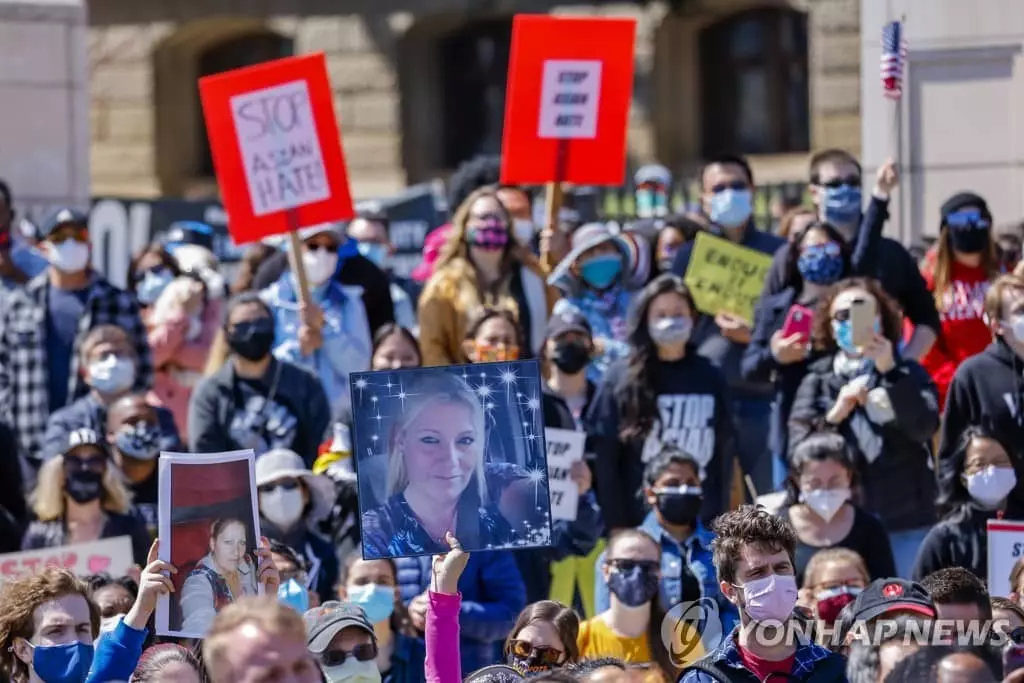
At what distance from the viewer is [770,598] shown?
5.80 metres

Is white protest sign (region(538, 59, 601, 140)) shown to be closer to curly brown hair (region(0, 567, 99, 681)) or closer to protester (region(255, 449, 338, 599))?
protester (region(255, 449, 338, 599))

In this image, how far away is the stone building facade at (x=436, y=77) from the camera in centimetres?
2248

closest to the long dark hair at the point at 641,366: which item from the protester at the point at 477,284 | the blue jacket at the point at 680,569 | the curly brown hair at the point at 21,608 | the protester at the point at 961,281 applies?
the protester at the point at 477,284

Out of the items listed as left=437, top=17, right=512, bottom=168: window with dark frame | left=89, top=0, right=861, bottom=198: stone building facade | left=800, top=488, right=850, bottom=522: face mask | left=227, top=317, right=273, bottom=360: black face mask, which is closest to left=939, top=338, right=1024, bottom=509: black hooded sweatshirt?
left=800, top=488, right=850, bottom=522: face mask

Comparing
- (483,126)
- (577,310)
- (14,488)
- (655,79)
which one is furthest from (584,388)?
(483,126)

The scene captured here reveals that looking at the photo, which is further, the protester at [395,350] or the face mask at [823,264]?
the face mask at [823,264]

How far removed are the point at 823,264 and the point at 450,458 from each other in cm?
340

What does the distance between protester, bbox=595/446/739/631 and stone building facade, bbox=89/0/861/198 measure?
13.8m

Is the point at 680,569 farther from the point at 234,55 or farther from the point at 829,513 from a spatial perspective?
the point at 234,55

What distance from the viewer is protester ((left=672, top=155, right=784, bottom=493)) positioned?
31.5ft

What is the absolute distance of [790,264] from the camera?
9344mm

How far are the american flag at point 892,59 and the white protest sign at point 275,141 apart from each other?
245 centimetres

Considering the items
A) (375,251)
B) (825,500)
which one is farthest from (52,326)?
(825,500)

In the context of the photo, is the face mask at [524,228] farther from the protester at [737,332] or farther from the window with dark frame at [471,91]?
the window with dark frame at [471,91]
